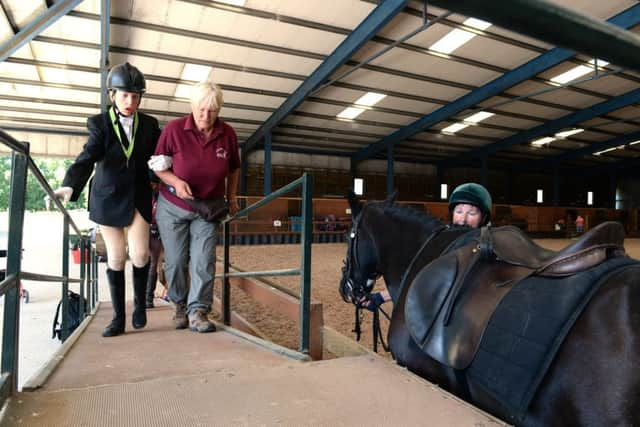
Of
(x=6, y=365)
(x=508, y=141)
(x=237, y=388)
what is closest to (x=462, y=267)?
(x=237, y=388)

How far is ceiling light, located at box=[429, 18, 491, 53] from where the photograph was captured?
27.3 feet

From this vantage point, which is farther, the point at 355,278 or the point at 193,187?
the point at 193,187

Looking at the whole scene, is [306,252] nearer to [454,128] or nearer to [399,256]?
[399,256]

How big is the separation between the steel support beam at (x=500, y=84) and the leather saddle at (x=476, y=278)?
6638 mm

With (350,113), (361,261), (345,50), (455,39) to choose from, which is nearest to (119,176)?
(361,261)

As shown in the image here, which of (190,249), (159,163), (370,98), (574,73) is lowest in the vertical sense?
(190,249)

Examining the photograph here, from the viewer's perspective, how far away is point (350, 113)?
13367mm

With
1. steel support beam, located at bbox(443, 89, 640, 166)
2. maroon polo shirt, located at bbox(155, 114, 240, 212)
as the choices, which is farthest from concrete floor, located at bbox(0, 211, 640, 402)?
steel support beam, located at bbox(443, 89, 640, 166)

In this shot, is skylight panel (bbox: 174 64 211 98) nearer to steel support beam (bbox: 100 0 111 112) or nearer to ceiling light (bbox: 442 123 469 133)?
steel support beam (bbox: 100 0 111 112)

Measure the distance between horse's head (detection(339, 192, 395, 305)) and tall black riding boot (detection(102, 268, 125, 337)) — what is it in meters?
1.29

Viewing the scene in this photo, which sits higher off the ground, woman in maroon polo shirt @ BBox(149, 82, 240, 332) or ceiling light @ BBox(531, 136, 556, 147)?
ceiling light @ BBox(531, 136, 556, 147)

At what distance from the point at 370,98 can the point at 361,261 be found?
35.2 ft

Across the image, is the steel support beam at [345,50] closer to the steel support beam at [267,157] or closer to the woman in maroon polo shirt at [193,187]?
the steel support beam at [267,157]

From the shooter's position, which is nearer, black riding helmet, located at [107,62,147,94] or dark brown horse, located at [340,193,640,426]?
dark brown horse, located at [340,193,640,426]
